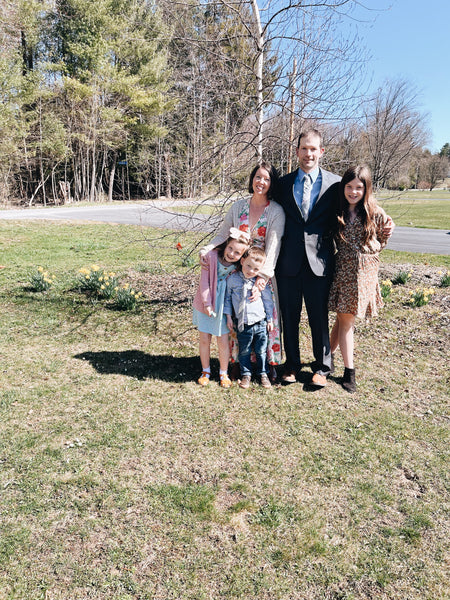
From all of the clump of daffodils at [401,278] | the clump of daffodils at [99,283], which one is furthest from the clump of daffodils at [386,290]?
the clump of daffodils at [99,283]

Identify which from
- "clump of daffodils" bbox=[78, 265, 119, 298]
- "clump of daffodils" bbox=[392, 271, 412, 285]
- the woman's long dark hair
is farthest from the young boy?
"clump of daffodils" bbox=[392, 271, 412, 285]

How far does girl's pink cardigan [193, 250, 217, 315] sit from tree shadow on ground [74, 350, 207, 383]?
2.48 ft

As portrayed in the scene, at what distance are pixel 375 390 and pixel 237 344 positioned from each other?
130 cm

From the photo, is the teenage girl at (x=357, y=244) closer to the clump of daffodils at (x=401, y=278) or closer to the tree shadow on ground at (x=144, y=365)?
the tree shadow on ground at (x=144, y=365)

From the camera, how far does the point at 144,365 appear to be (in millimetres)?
4117

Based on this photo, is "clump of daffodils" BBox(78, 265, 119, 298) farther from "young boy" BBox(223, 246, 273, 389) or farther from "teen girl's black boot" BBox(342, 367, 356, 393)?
"teen girl's black boot" BBox(342, 367, 356, 393)

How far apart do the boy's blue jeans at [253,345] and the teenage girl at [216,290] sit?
0.14 metres

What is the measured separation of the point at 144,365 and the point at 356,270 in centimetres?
217

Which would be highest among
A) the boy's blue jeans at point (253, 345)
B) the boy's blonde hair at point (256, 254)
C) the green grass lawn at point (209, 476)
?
the boy's blonde hair at point (256, 254)

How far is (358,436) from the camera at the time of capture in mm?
3059

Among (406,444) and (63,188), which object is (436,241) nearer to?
(406,444)

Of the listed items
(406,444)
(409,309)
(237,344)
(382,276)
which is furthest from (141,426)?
(382,276)

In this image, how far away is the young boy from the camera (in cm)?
344

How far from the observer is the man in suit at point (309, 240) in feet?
11.1
